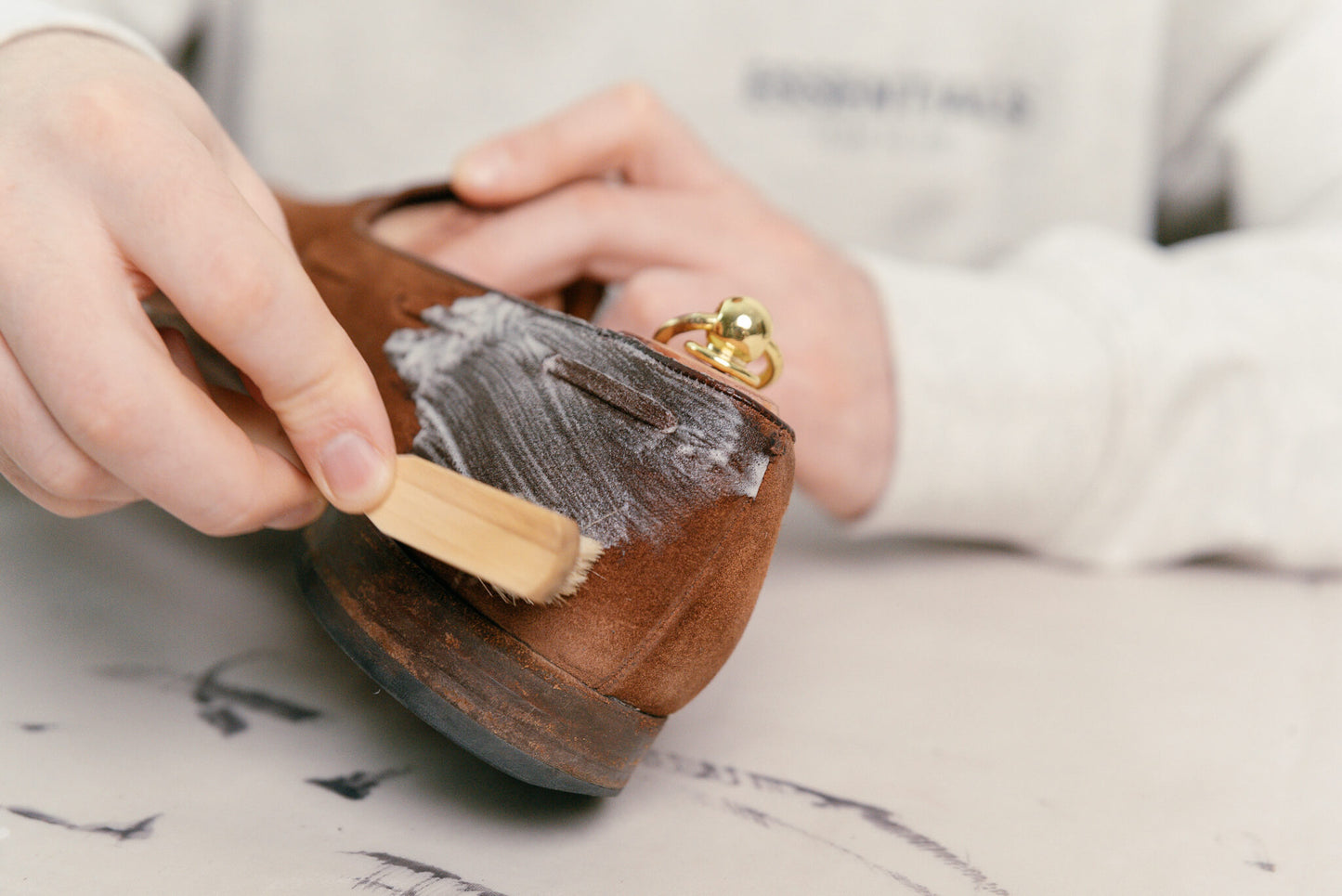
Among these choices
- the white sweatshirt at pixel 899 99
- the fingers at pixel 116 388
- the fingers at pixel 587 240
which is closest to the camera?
the fingers at pixel 116 388

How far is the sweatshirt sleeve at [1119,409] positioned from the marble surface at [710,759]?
0.08 metres

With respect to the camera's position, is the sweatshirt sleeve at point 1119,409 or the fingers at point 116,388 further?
the sweatshirt sleeve at point 1119,409

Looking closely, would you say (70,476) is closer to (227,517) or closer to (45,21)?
(227,517)

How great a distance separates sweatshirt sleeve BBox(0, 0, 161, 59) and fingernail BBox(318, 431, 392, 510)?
0.23 meters

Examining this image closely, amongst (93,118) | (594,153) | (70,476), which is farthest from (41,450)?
(594,153)

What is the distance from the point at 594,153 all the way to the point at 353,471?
1.10 feet

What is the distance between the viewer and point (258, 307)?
332 mm

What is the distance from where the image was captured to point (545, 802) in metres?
0.40

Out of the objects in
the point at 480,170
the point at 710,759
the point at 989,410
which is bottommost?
the point at 710,759

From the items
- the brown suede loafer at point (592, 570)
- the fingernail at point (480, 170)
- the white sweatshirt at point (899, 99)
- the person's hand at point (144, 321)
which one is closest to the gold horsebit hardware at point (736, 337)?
the brown suede loafer at point (592, 570)

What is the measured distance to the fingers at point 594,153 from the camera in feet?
1.91

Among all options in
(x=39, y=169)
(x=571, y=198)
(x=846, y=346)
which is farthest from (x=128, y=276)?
(x=846, y=346)

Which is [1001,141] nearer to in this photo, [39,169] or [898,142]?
[898,142]

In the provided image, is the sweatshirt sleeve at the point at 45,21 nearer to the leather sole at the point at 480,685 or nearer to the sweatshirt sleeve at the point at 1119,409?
the leather sole at the point at 480,685
